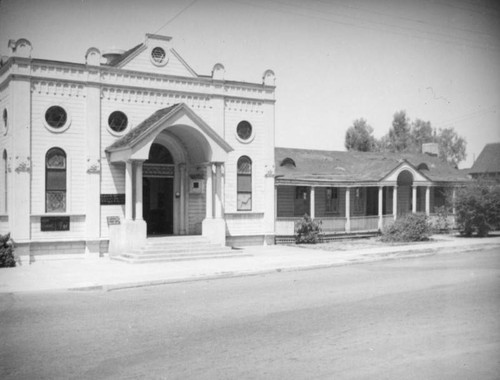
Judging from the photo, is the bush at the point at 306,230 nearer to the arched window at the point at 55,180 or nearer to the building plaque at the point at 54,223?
the building plaque at the point at 54,223

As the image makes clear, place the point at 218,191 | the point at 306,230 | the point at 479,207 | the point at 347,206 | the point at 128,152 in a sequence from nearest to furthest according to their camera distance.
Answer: the point at 128,152 → the point at 218,191 → the point at 306,230 → the point at 479,207 → the point at 347,206

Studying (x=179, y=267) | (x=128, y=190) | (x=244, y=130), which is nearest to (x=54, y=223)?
(x=128, y=190)

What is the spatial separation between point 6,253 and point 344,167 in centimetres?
2044

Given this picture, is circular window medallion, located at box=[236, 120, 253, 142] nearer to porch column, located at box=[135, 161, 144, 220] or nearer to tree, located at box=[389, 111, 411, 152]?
porch column, located at box=[135, 161, 144, 220]

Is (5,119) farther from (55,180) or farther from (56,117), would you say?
(55,180)

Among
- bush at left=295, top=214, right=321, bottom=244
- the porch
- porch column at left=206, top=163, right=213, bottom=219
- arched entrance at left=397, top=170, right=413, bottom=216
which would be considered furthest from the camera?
arched entrance at left=397, top=170, right=413, bottom=216

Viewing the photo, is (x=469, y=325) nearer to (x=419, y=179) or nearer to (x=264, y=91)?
(x=264, y=91)

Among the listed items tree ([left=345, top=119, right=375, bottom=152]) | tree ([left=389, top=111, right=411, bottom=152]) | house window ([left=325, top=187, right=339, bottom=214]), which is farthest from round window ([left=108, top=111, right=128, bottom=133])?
tree ([left=389, top=111, right=411, bottom=152])

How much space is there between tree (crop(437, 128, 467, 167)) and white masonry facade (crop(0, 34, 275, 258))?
52.3 meters

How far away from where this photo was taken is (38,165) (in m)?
19.7

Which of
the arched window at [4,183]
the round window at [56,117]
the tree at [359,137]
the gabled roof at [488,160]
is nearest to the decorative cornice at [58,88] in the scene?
the round window at [56,117]

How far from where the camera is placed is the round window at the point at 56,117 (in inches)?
786

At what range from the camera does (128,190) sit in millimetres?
19969

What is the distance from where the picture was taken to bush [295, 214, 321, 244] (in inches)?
1029
